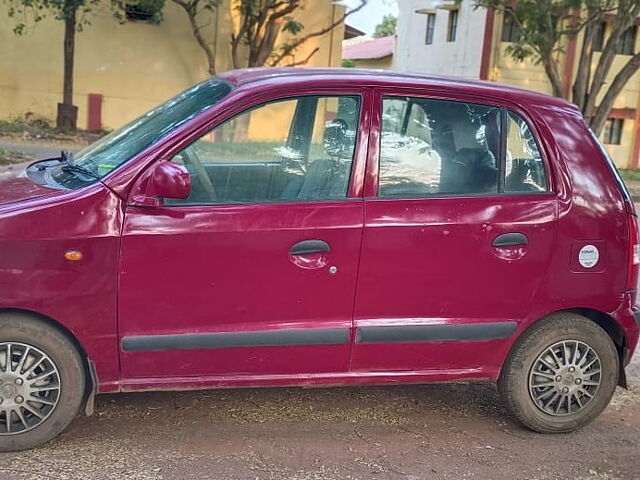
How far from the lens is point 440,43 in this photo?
27.1 metres

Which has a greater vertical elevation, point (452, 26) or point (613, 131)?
point (452, 26)

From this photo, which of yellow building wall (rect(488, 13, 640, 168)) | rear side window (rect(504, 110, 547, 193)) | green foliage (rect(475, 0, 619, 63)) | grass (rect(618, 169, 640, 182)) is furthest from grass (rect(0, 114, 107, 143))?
rear side window (rect(504, 110, 547, 193))

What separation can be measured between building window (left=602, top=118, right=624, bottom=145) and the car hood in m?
23.6

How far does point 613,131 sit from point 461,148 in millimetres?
22821

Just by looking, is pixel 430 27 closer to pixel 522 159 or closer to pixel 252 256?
pixel 522 159

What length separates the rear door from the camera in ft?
12.0


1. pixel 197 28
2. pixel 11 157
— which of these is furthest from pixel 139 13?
pixel 11 157

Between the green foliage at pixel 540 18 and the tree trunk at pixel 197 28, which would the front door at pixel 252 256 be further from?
the tree trunk at pixel 197 28

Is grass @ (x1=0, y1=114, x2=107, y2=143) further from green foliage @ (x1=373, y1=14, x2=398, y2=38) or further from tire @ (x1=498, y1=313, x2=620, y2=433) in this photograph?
green foliage @ (x1=373, y1=14, x2=398, y2=38)

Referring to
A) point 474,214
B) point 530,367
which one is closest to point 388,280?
point 474,214

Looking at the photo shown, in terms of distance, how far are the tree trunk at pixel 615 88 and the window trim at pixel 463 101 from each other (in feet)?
43.1

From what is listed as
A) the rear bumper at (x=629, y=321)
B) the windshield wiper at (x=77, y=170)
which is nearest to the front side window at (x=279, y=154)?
the windshield wiper at (x=77, y=170)

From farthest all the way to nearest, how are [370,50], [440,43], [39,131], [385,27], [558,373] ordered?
[385,27] < [370,50] < [440,43] < [39,131] < [558,373]

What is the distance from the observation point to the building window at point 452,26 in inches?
1023
